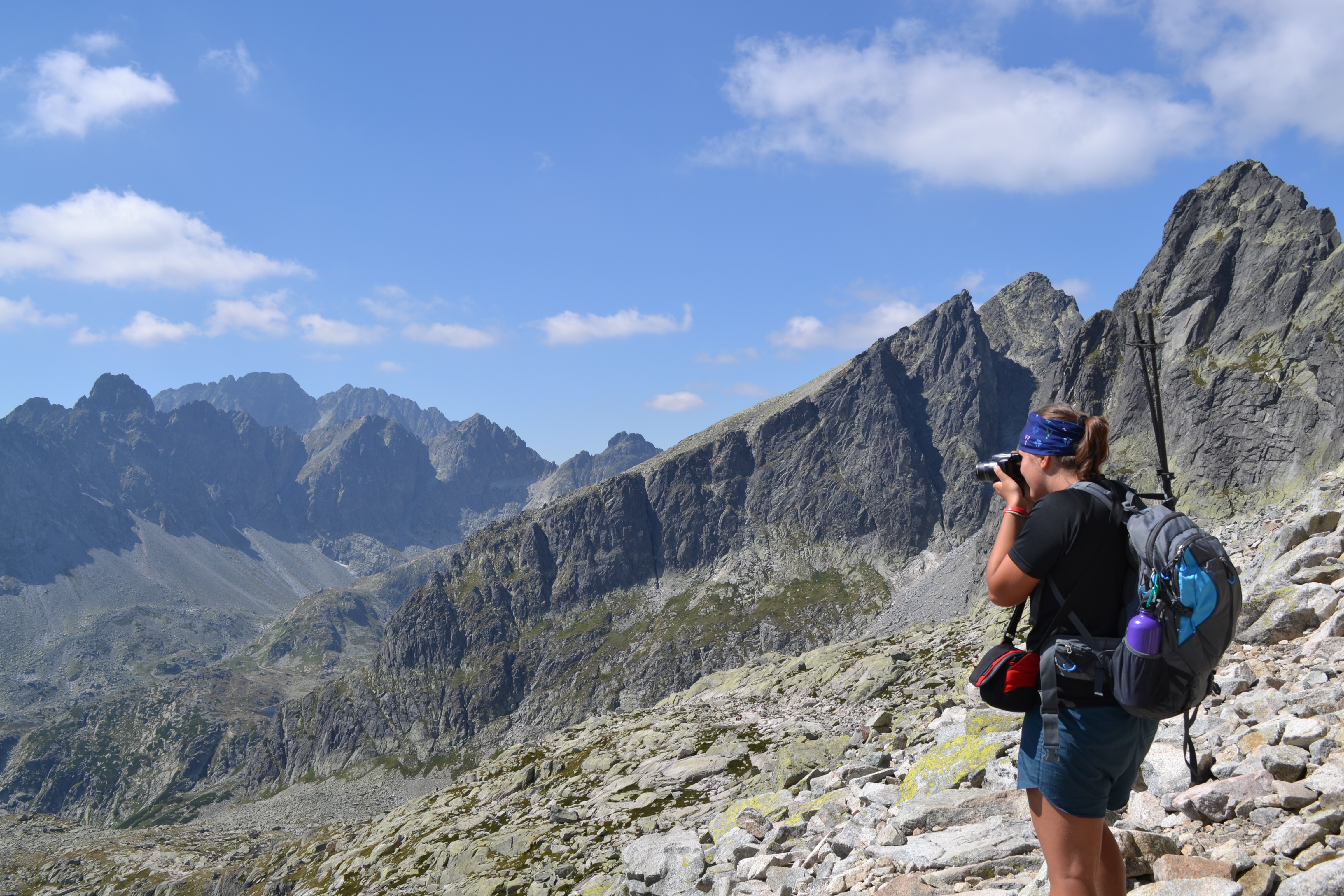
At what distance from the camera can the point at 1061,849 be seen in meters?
5.59

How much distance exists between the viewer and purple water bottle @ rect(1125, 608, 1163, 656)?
501 cm

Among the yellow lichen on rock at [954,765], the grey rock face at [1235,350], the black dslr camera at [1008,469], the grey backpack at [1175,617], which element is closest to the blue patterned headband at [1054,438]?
the black dslr camera at [1008,469]

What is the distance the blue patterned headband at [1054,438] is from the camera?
5.86m

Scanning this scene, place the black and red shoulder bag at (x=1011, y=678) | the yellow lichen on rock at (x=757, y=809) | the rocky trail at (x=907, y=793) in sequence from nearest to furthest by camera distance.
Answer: the black and red shoulder bag at (x=1011, y=678), the rocky trail at (x=907, y=793), the yellow lichen on rock at (x=757, y=809)

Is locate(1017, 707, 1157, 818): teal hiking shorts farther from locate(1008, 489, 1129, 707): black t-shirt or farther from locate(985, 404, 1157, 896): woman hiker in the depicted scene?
locate(1008, 489, 1129, 707): black t-shirt

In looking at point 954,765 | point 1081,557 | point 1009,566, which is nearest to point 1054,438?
point 1081,557

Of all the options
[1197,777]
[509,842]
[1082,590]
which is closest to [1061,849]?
[1082,590]

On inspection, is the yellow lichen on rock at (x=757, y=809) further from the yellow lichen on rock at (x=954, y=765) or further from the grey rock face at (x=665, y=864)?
the yellow lichen on rock at (x=954, y=765)

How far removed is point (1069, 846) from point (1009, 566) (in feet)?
6.97

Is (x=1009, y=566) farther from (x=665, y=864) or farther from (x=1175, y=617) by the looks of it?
(x=665, y=864)

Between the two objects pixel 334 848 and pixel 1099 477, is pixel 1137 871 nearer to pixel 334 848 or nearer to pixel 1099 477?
pixel 1099 477

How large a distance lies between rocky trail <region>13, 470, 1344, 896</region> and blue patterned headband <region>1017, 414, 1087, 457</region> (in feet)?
14.4

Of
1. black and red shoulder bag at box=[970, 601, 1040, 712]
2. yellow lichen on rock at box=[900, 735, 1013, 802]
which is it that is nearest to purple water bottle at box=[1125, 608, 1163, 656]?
black and red shoulder bag at box=[970, 601, 1040, 712]

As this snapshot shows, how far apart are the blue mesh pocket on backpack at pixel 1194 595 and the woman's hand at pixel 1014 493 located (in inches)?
45.6
